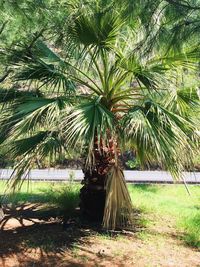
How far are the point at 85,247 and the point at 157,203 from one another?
302cm

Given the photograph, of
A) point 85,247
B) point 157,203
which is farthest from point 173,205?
point 85,247

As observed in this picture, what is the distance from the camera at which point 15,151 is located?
534 cm

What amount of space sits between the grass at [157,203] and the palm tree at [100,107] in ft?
2.17

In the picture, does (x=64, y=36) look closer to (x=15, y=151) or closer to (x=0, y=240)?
(x=15, y=151)

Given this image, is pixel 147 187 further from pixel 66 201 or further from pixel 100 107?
pixel 100 107

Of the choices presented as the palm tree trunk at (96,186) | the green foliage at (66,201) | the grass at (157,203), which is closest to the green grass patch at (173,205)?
the grass at (157,203)

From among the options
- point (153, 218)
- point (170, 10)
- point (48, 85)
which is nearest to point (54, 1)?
point (48, 85)

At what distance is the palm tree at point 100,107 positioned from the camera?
5285 mm

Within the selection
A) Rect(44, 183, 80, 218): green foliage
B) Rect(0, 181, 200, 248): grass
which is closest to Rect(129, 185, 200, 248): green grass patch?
Rect(0, 181, 200, 248): grass

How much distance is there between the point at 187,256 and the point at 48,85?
2.65 meters

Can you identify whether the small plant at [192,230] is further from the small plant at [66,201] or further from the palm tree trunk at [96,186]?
the small plant at [66,201]

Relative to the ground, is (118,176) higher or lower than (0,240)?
higher

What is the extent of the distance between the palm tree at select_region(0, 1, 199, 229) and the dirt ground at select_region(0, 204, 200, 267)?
0.99 ft

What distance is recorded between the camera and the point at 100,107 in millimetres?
5551
